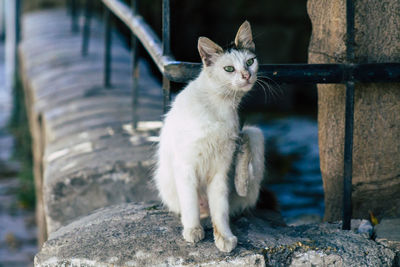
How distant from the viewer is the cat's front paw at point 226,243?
1.95 metres

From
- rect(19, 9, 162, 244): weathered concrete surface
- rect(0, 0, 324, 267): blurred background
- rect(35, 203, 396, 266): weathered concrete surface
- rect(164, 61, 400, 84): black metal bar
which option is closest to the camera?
rect(35, 203, 396, 266): weathered concrete surface

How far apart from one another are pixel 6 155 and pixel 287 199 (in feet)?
10.8

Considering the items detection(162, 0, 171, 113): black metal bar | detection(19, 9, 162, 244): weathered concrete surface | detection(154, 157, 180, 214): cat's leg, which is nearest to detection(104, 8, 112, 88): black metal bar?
detection(19, 9, 162, 244): weathered concrete surface

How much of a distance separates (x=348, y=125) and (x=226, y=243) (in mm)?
634

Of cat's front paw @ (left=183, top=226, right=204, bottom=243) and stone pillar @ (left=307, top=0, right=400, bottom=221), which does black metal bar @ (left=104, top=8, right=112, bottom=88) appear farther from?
cat's front paw @ (left=183, top=226, right=204, bottom=243)

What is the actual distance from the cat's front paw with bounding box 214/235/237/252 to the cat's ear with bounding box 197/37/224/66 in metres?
0.63

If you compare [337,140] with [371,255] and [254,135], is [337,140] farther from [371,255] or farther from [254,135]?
[371,255]

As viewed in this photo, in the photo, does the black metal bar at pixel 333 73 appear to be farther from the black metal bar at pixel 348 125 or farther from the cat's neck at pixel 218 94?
the cat's neck at pixel 218 94

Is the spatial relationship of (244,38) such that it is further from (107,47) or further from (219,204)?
(107,47)

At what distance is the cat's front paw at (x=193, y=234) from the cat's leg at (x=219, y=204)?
0.18 feet

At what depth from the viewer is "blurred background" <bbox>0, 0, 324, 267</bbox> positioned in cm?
489

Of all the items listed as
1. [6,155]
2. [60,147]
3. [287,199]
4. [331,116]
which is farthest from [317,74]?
[6,155]

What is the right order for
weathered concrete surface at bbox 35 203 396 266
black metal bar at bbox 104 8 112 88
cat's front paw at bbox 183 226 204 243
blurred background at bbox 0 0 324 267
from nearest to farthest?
weathered concrete surface at bbox 35 203 396 266 → cat's front paw at bbox 183 226 204 243 → black metal bar at bbox 104 8 112 88 → blurred background at bbox 0 0 324 267

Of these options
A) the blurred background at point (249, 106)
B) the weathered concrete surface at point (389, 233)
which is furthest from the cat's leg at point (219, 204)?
the blurred background at point (249, 106)
